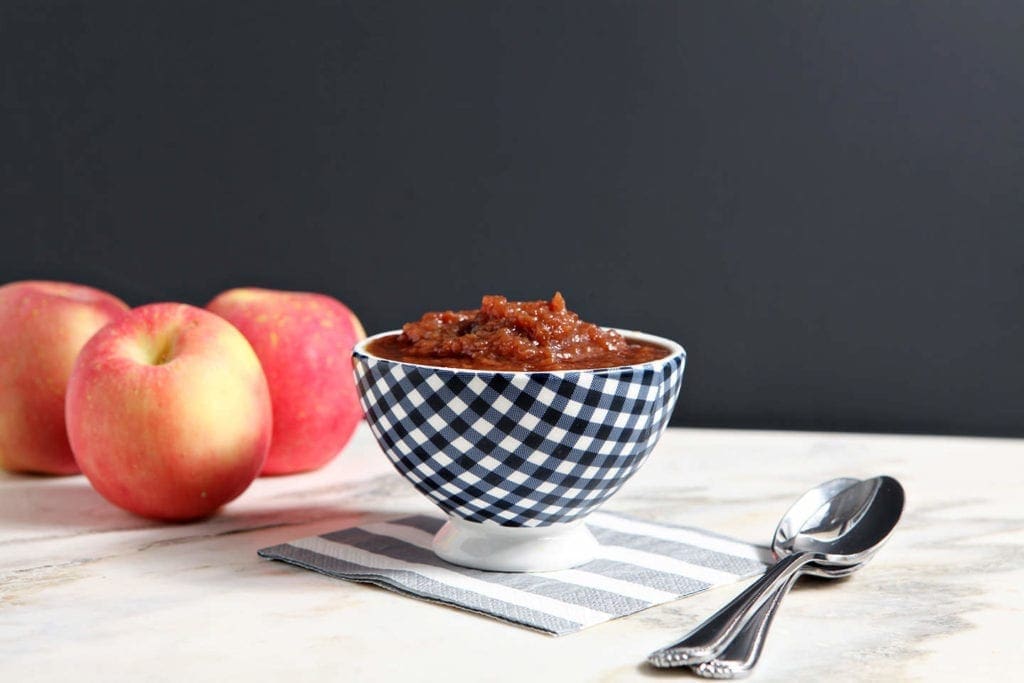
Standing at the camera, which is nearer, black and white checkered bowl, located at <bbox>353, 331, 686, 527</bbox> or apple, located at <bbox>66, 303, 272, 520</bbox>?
black and white checkered bowl, located at <bbox>353, 331, 686, 527</bbox>

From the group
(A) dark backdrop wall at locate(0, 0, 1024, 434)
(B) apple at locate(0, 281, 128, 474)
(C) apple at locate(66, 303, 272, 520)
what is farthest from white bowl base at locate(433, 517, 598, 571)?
(A) dark backdrop wall at locate(0, 0, 1024, 434)

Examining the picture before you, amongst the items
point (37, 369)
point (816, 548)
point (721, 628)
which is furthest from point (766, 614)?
point (37, 369)

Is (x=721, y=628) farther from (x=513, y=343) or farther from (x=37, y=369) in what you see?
(x=37, y=369)

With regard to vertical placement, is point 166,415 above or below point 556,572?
above

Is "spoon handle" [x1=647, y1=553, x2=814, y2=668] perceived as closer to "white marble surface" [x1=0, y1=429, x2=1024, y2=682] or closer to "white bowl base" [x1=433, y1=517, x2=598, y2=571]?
"white marble surface" [x1=0, y1=429, x2=1024, y2=682]

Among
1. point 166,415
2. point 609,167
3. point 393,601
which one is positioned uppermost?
point 609,167

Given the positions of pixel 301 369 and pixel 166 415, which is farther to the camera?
pixel 301 369

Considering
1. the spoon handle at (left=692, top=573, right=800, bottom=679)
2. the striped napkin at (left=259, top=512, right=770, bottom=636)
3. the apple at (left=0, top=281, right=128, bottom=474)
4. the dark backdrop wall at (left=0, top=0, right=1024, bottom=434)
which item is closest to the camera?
the spoon handle at (left=692, top=573, right=800, bottom=679)
